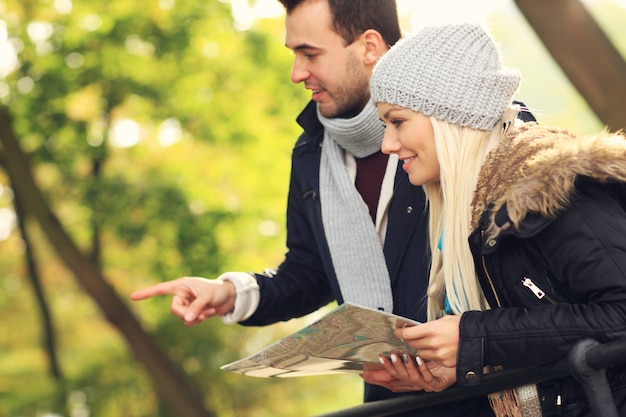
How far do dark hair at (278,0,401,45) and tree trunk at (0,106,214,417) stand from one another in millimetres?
7335

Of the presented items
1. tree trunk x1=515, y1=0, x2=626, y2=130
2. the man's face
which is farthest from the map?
tree trunk x1=515, y1=0, x2=626, y2=130

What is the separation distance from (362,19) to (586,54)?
1.26m

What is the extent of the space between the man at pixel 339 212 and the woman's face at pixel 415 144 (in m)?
0.47

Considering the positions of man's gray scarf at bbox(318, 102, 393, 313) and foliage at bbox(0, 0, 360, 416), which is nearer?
man's gray scarf at bbox(318, 102, 393, 313)

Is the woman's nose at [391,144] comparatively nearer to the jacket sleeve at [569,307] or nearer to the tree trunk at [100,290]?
the jacket sleeve at [569,307]

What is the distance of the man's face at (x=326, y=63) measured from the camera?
3.51 m

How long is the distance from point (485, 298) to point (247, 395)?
1440 centimetres

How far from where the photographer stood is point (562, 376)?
228cm

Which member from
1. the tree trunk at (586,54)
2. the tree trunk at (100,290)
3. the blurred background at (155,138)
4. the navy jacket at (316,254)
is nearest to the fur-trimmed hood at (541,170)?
the navy jacket at (316,254)

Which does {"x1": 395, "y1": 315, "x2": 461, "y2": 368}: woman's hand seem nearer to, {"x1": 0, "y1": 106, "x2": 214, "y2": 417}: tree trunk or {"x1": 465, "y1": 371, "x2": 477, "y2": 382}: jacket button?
{"x1": 465, "y1": 371, "x2": 477, "y2": 382}: jacket button

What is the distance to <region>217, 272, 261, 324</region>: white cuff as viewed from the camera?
336 cm

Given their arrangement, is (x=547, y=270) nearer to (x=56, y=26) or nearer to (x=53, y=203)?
(x=56, y=26)

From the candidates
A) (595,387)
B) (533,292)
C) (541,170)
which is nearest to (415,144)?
(541,170)

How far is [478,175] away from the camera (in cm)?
244
